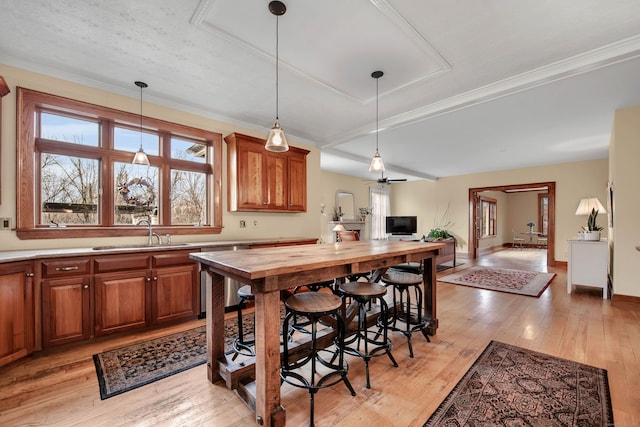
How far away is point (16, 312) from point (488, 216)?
1227cm

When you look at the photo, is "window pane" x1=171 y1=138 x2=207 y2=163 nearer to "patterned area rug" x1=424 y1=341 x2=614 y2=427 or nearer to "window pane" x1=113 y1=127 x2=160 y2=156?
"window pane" x1=113 y1=127 x2=160 y2=156

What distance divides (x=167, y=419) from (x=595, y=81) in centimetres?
485

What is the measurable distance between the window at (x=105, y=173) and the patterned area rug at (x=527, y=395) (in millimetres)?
3335

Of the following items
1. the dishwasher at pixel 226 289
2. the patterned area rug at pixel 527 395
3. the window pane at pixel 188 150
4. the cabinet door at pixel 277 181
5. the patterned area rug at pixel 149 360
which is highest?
the window pane at pixel 188 150

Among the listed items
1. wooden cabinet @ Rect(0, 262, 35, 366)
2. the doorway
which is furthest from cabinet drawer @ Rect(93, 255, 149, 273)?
the doorway

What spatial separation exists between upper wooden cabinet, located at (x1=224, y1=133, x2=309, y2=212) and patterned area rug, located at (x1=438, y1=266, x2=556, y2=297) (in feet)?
10.7

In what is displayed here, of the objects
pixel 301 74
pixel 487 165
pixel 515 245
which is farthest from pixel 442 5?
pixel 515 245

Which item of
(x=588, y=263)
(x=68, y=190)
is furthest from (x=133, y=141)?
(x=588, y=263)

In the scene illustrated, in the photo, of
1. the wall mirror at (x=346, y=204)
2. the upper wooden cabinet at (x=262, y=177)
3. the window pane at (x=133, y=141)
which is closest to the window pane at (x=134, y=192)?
the window pane at (x=133, y=141)

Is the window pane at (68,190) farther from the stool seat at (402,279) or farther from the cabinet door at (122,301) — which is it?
the stool seat at (402,279)

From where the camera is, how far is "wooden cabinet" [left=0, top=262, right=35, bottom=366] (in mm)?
2098

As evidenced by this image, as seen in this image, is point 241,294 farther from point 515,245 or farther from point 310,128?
point 515,245

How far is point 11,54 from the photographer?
252 cm

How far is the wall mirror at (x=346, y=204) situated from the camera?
8361mm
